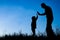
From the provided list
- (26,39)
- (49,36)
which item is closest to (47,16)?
(49,36)

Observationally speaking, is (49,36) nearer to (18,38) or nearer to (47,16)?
(47,16)

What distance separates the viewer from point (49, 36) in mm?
13492

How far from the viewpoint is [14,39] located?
58.9 feet

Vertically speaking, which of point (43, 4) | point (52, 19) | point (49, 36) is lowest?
point (49, 36)

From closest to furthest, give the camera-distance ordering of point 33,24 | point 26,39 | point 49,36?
1. point 49,36
2. point 26,39
3. point 33,24

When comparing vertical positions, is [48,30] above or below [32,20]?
below

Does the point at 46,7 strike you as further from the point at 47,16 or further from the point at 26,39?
the point at 26,39

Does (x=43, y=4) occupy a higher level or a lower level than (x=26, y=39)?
higher

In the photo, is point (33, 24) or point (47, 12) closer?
point (47, 12)

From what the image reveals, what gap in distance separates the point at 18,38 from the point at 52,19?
4.93 m

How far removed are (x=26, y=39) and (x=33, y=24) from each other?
3.99m

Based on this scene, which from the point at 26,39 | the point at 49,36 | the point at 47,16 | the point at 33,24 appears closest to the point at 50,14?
the point at 47,16

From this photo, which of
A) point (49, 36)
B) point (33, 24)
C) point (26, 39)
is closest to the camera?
point (49, 36)

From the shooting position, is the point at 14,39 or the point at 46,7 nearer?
the point at 46,7
